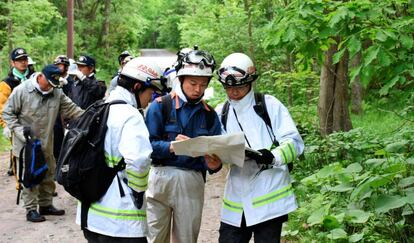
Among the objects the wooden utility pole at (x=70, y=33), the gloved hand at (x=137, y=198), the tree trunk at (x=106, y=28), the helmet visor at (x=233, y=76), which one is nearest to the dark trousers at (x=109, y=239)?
the gloved hand at (x=137, y=198)

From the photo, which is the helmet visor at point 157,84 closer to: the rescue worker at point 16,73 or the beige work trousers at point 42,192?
the beige work trousers at point 42,192

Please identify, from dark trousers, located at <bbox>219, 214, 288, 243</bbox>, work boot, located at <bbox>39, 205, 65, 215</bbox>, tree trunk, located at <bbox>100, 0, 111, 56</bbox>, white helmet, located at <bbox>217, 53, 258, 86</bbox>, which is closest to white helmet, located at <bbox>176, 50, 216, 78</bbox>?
white helmet, located at <bbox>217, 53, 258, 86</bbox>

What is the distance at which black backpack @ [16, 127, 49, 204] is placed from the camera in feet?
22.7

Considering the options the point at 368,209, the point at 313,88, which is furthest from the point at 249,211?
the point at 313,88

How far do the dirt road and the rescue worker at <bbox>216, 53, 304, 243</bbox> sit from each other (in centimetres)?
256

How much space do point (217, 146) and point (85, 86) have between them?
19.6 ft

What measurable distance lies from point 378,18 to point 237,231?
8.29 feet

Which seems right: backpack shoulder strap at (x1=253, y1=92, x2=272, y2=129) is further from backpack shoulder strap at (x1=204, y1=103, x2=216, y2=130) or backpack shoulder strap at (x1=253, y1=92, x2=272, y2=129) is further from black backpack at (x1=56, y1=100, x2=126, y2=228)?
black backpack at (x1=56, y1=100, x2=126, y2=228)

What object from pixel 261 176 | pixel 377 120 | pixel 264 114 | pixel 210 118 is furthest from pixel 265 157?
pixel 377 120

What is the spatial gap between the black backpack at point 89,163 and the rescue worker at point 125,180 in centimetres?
4

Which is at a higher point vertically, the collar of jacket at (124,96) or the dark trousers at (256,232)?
the collar of jacket at (124,96)

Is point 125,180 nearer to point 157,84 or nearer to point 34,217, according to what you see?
point 157,84

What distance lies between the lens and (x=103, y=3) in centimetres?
4062

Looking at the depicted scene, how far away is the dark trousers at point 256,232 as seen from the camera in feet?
13.3
